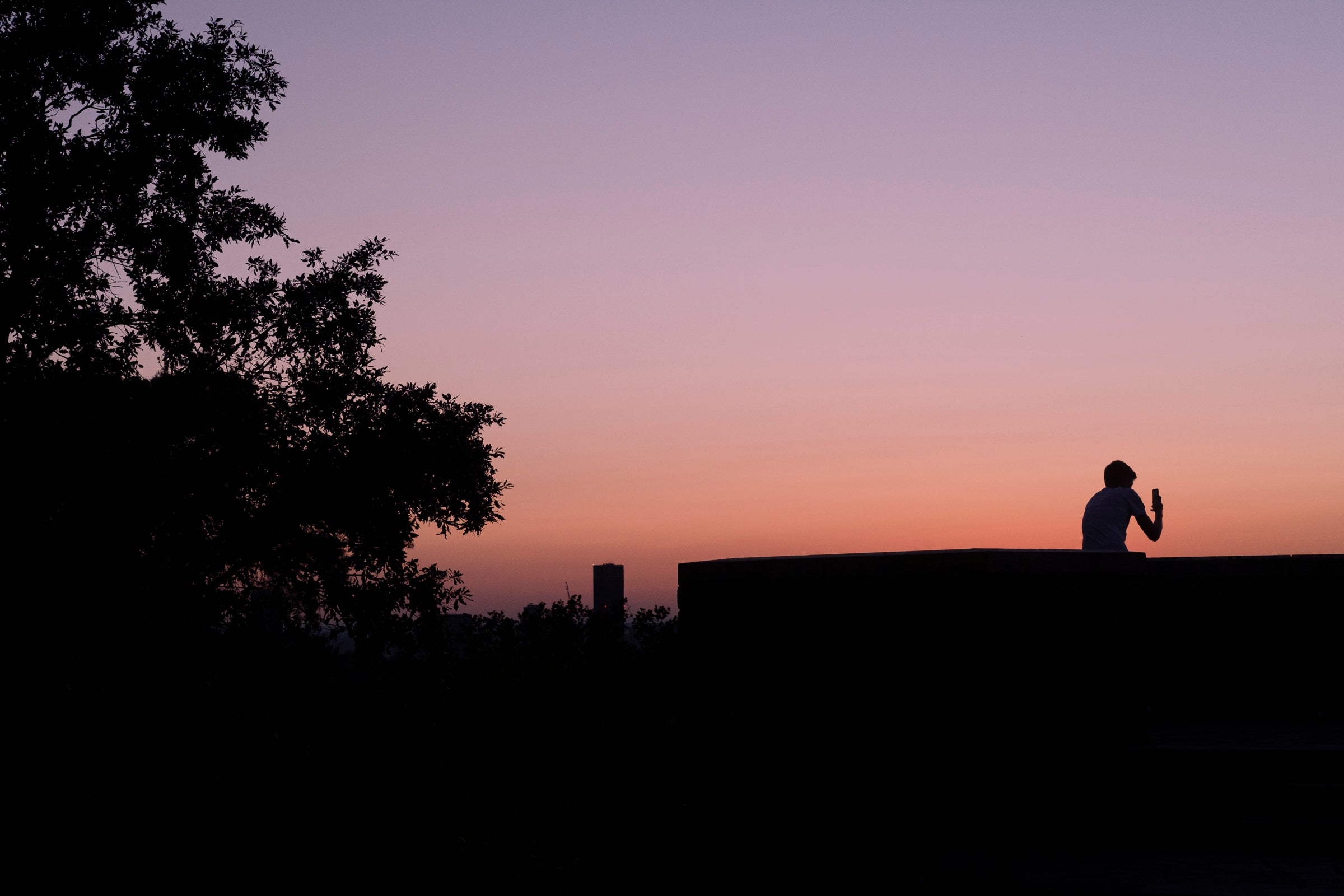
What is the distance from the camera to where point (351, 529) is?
45.1 ft

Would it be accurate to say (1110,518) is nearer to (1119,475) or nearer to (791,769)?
(1119,475)

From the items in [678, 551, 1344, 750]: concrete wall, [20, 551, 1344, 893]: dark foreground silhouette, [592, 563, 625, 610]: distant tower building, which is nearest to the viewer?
[20, 551, 1344, 893]: dark foreground silhouette

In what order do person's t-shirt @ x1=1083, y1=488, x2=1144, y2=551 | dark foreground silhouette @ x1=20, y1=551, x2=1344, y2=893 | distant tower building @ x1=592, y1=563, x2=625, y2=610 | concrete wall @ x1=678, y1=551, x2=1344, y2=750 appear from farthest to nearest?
1. distant tower building @ x1=592, y1=563, x2=625, y2=610
2. person's t-shirt @ x1=1083, y1=488, x2=1144, y2=551
3. concrete wall @ x1=678, y1=551, x2=1344, y2=750
4. dark foreground silhouette @ x1=20, y1=551, x2=1344, y2=893

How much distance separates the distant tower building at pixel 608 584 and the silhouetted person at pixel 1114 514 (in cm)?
742

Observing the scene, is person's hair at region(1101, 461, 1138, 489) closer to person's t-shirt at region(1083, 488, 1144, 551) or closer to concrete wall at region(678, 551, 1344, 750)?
person's t-shirt at region(1083, 488, 1144, 551)

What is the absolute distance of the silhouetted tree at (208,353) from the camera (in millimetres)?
12031

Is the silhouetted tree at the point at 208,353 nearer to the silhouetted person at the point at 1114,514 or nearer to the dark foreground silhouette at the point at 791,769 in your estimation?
the dark foreground silhouette at the point at 791,769

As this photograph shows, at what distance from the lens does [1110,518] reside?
392 inches

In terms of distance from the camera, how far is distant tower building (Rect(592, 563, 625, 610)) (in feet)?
52.1

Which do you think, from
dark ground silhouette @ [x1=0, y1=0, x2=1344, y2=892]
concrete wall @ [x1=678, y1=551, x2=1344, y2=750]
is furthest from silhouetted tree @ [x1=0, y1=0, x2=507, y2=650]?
concrete wall @ [x1=678, y1=551, x2=1344, y2=750]

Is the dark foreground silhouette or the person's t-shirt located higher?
the person's t-shirt

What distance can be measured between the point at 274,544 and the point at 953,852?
29.5ft

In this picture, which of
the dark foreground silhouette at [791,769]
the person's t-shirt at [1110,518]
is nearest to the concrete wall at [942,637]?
the dark foreground silhouette at [791,769]

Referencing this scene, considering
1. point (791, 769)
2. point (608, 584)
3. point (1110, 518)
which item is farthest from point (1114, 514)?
point (608, 584)
